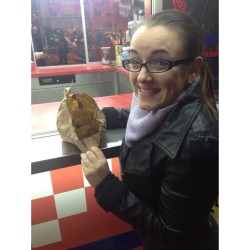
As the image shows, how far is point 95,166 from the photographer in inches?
34.3

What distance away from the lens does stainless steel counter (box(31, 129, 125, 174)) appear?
0.90 meters

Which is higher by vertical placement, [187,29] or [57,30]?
[57,30]

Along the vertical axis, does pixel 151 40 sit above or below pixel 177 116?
above

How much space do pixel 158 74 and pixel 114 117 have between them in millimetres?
444

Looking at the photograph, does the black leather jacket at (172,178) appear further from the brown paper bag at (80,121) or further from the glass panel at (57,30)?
the glass panel at (57,30)

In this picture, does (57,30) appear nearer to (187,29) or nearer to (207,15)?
(207,15)

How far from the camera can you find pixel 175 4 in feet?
4.96

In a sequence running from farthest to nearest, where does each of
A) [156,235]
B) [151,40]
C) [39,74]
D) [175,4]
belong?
1. [39,74]
2. [175,4]
3. [156,235]
4. [151,40]

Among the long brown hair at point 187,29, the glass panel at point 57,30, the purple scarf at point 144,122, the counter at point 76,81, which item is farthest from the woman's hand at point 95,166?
the glass panel at point 57,30

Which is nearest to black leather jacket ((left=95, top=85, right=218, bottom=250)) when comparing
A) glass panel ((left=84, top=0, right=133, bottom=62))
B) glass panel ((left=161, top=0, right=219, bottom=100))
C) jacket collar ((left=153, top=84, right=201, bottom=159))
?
jacket collar ((left=153, top=84, right=201, bottom=159))

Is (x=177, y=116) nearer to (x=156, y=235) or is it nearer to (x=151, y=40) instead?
(x=151, y=40)

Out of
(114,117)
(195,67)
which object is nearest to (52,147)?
(114,117)
